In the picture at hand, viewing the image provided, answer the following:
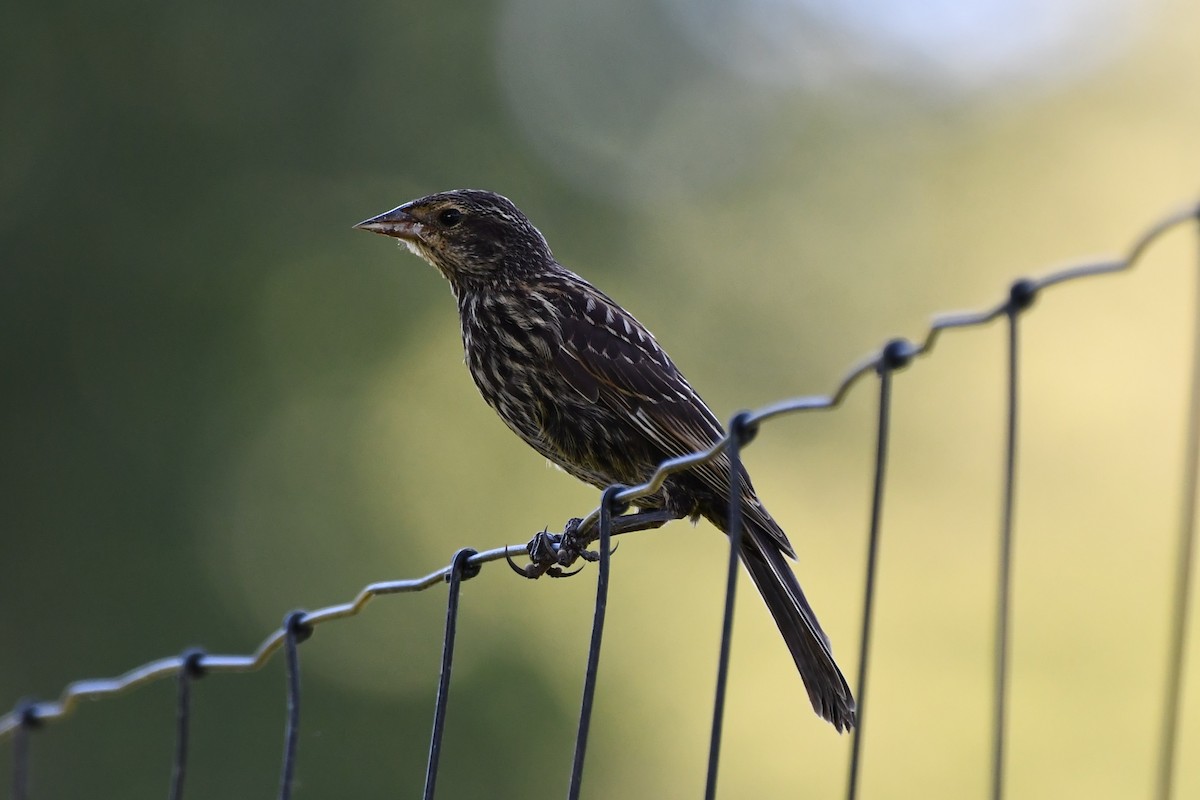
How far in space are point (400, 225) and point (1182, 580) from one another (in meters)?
3.76

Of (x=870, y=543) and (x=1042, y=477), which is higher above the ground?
(x=1042, y=477)

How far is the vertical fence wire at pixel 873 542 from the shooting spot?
2.01 m

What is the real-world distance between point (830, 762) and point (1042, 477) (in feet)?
7.85

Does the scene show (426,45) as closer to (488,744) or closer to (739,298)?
(739,298)

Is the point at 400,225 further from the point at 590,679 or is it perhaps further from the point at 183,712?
the point at 590,679

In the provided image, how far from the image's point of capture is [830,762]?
34.3 ft

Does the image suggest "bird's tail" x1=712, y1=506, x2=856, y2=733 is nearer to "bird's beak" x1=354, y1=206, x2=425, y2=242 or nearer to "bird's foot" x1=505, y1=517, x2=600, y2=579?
"bird's foot" x1=505, y1=517, x2=600, y2=579

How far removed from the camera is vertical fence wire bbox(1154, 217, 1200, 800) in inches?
65.6

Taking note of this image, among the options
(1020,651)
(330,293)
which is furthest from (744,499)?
(330,293)

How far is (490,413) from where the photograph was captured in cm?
1296

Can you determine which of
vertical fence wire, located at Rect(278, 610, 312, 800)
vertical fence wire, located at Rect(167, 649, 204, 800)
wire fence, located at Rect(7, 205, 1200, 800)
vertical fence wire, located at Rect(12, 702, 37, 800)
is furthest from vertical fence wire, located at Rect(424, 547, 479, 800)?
vertical fence wire, located at Rect(12, 702, 37, 800)

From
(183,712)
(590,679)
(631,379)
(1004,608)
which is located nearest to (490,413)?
(631,379)

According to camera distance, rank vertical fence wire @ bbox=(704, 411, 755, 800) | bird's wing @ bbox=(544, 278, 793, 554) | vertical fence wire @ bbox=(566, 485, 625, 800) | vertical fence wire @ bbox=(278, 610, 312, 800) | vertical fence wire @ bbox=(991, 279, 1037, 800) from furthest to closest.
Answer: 1. bird's wing @ bbox=(544, 278, 793, 554)
2. vertical fence wire @ bbox=(278, 610, 312, 800)
3. vertical fence wire @ bbox=(566, 485, 625, 800)
4. vertical fence wire @ bbox=(704, 411, 755, 800)
5. vertical fence wire @ bbox=(991, 279, 1037, 800)

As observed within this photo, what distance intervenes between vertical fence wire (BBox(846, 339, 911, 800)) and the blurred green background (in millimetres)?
6974
